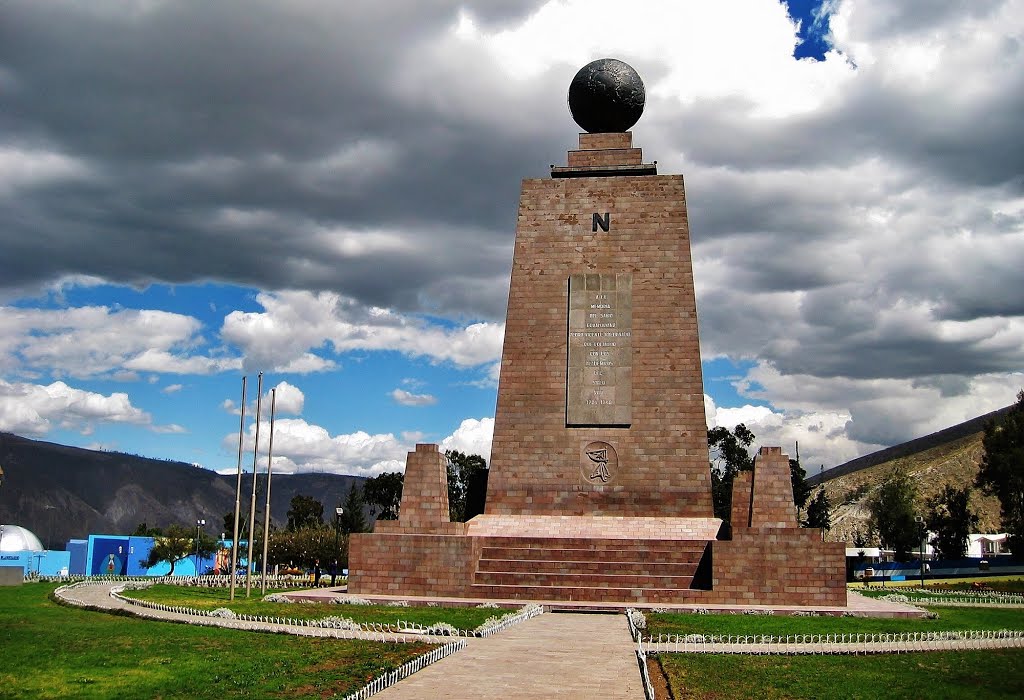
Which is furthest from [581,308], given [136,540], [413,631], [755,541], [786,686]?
[136,540]

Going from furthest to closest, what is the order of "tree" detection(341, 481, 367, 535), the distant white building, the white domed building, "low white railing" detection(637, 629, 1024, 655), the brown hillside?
the brown hillside → the distant white building → "tree" detection(341, 481, 367, 535) → the white domed building → "low white railing" detection(637, 629, 1024, 655)

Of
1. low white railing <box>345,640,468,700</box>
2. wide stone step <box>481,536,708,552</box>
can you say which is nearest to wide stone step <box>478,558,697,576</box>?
wide stone step <box>481,536,708,552</box>

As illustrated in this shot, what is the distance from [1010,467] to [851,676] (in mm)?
48250

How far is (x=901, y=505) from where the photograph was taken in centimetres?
7588

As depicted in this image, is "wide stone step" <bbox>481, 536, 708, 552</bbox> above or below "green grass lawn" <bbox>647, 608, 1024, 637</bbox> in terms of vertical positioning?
above

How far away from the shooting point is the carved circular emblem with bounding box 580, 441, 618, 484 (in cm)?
2741

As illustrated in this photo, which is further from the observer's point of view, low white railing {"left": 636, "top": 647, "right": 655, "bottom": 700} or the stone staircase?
the stone staircase

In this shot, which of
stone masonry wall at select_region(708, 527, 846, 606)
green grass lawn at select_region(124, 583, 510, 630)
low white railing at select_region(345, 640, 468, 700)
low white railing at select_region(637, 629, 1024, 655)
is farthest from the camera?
stone masonry wall at select_region(708, 527, 846, 606)

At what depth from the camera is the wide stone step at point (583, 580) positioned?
23812mm

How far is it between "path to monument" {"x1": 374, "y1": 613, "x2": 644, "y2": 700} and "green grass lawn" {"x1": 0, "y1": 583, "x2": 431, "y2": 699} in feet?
2.85

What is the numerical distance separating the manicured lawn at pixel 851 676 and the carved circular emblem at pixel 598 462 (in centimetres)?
1299

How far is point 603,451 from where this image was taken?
27.7 m

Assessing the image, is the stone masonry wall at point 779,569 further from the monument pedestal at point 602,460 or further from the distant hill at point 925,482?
the distant hill at point 925,482

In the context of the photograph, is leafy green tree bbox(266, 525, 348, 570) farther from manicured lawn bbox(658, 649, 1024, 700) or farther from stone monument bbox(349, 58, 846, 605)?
manicured lawn bbox(658, 649, 1024, 700)
